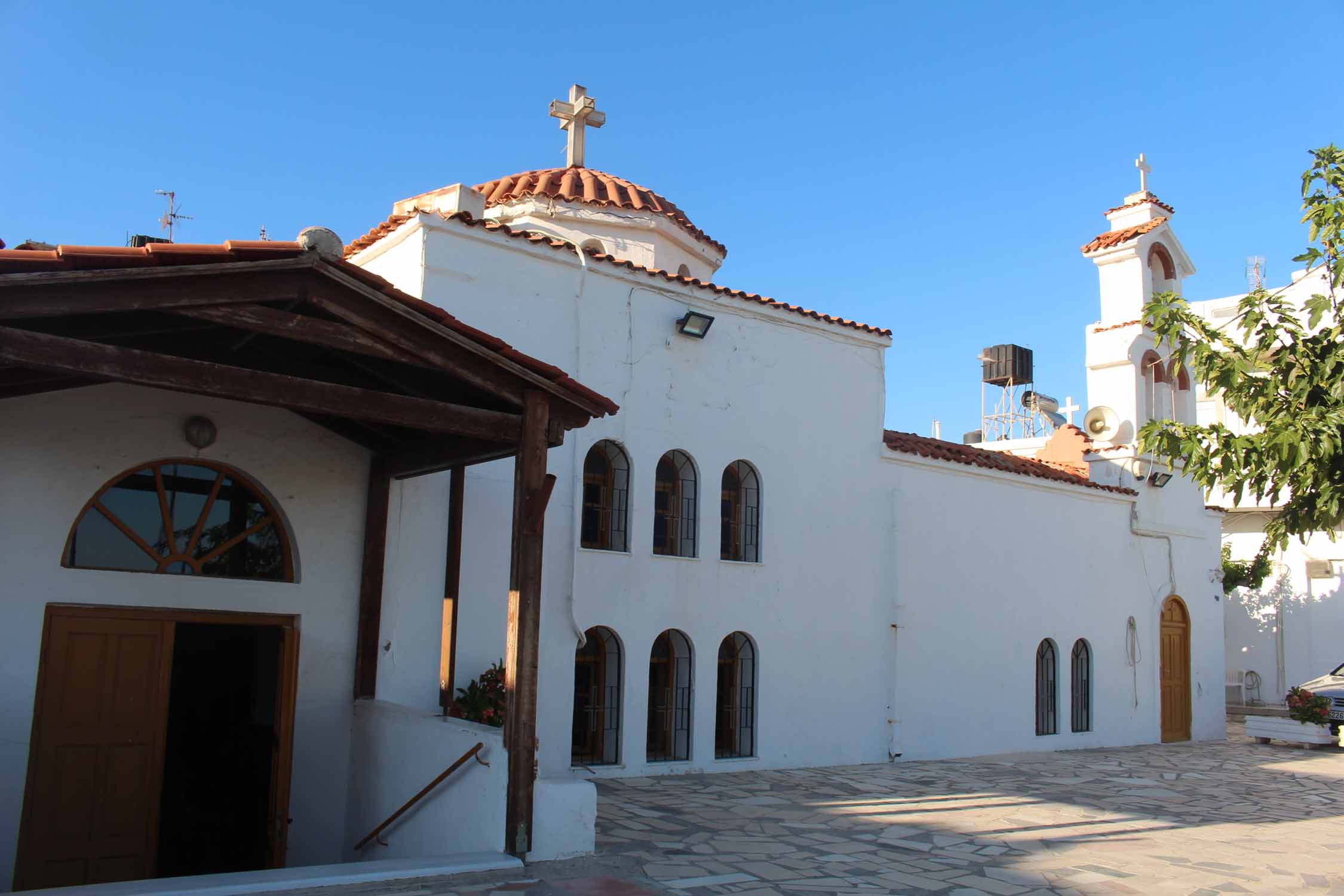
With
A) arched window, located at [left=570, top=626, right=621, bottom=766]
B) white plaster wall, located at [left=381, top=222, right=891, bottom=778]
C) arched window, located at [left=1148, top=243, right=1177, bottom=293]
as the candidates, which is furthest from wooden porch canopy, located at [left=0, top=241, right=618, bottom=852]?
arched window, located at [left=1148, top=243, right=1177, bottom=293]

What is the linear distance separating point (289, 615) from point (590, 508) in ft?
11.2

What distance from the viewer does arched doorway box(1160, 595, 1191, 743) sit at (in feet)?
59.2

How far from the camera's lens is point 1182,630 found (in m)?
18.5

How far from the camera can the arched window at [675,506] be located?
1199 cm

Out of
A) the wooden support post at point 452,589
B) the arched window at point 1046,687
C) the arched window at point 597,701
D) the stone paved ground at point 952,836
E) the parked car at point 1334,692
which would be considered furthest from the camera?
the parked car at point 1334,692

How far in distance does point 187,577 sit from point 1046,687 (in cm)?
1230

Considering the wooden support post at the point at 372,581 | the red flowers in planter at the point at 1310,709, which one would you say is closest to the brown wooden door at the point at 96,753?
the wooden support post at the point at 372,581

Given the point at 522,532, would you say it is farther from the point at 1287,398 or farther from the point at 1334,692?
the point at 1334,692

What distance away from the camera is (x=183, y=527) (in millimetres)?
8641

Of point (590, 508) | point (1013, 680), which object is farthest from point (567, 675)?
point (1013, 680)

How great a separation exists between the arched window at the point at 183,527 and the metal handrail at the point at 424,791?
2.15 meters

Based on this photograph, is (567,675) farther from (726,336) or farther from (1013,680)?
(1013,680)

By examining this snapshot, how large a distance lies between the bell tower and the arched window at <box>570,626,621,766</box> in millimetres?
10581

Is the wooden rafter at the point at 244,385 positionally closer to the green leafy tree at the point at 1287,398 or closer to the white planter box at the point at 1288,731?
the green leafy tree at the point at 1287,398
